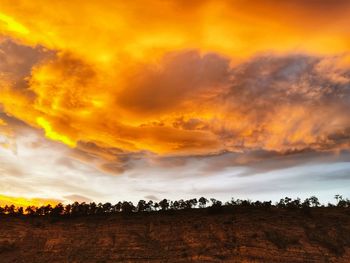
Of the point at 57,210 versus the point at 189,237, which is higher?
the point at 57,210

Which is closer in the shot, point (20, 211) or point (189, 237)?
point (189, 237)

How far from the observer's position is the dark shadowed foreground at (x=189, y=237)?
55.8 meters

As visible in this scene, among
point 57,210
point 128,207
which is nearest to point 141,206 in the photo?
point 128,207

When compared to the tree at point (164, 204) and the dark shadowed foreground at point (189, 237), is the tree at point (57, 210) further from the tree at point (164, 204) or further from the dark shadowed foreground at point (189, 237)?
the tree at point (164, 204)

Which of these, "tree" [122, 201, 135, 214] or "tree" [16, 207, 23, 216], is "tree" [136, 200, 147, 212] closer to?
"tree" [122, 201, 135, 214]

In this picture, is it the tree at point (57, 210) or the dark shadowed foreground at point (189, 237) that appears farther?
the tree at point (57, 210)

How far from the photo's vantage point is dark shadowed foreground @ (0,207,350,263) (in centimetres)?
5575

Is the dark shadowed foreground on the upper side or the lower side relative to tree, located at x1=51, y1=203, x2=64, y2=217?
lower

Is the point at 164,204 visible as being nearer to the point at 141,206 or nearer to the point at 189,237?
the point at 141,206

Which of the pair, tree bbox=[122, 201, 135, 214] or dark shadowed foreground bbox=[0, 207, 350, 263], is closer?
dark shadowed foreground bbox=[0, 207, 350, 263]

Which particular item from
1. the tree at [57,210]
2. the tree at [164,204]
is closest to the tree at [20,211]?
the tree at [57,210]

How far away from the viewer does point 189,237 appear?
202 feet

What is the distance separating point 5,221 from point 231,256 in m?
44.4

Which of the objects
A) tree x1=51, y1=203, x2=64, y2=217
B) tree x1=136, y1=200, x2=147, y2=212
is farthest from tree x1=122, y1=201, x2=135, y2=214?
tree x1=51, y1=203, x2=64, y2=217
